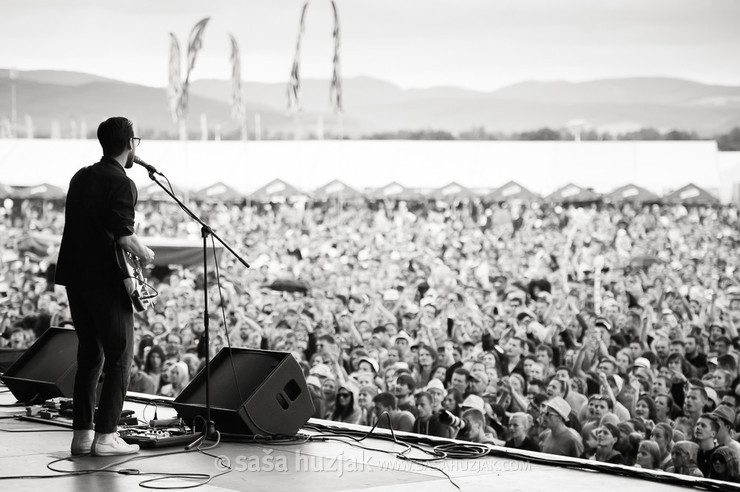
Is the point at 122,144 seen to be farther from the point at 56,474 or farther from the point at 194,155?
the point at 194,155

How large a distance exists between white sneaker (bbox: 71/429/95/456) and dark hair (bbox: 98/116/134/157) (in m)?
1.11

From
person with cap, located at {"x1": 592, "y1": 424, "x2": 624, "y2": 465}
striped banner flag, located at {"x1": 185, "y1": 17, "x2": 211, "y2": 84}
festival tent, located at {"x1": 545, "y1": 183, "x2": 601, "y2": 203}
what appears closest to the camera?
person with cap, located at {"x1": 592, "y1": 424, "x2": 624, "y2": 465}

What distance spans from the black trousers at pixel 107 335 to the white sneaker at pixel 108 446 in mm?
28

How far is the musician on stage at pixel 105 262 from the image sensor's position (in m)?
3.64

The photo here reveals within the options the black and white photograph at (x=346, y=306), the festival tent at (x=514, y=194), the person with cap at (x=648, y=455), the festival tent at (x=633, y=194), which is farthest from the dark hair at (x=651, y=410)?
the festival tent at (x=633, y=194)

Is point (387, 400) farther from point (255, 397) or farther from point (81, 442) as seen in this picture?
point (81, 442)

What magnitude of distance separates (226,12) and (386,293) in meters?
37.9

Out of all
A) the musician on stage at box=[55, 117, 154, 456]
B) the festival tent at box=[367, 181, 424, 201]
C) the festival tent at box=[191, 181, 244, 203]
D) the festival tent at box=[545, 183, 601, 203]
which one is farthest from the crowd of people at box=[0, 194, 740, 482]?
the festival tent at box=[367, 181, 424, 201]

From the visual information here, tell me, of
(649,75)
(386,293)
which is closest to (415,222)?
(386,293)

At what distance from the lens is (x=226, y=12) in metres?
47.5

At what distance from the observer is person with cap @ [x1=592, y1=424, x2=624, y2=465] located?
5.45 metres

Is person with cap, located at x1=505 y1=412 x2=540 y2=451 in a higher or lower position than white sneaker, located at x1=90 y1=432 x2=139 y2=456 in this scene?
lower

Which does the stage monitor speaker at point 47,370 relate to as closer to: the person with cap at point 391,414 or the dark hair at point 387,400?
the person with cap at point 391,414

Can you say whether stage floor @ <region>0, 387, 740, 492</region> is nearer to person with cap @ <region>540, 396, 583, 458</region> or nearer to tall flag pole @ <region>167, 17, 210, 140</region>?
person with cap @ <region>540, 396, 583, 458</region>
